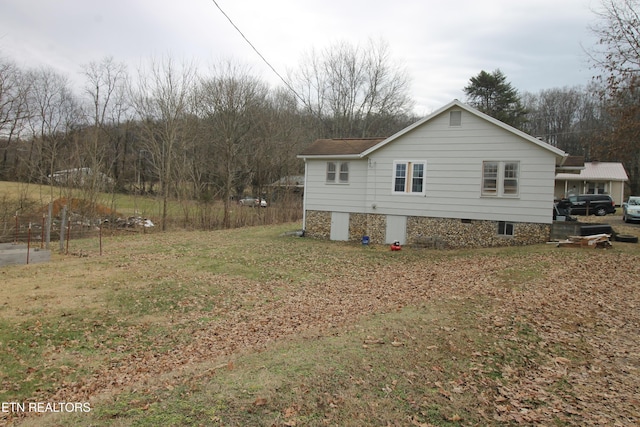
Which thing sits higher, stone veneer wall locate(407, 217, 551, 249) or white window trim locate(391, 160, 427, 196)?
white window trim locate(391, 160, 427, 196)

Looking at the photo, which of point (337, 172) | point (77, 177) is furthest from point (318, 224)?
point (77, 177)

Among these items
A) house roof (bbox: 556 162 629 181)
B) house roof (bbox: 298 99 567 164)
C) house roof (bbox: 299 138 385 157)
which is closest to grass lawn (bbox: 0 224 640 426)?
house roof (bbox: 298 99 567 164)

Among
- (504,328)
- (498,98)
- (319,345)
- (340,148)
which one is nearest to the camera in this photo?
(319,345)

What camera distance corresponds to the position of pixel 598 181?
3759cm

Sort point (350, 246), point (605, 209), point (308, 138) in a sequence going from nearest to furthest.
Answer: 1. point (350, 246)
2. point (605, 209)
3. point (308, 138)

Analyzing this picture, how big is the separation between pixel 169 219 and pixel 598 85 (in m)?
23.8

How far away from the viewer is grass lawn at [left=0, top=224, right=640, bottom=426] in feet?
13.9

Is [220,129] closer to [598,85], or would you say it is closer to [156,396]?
[598,85]

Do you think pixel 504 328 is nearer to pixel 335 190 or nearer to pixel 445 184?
pixel 445 184

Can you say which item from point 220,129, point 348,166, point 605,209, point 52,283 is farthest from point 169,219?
point 605,209

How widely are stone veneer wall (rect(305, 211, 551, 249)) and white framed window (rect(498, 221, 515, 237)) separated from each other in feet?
0.48

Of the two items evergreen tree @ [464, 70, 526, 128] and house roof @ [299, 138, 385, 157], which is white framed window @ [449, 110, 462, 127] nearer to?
house roof @ [299, 138, 385, 157]

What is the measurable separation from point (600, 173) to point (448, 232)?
29.9m

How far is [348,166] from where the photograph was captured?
18719 millimetres
